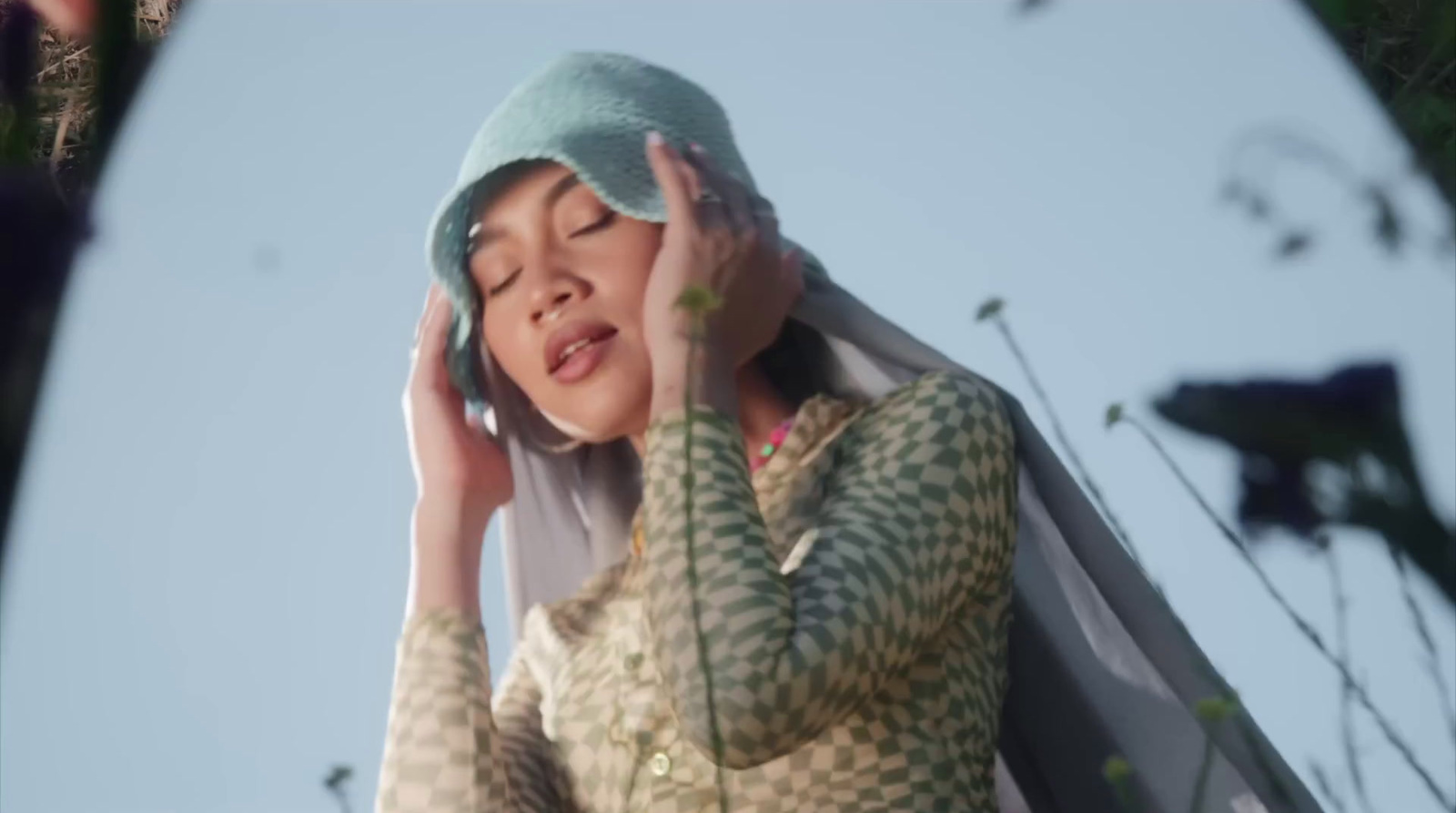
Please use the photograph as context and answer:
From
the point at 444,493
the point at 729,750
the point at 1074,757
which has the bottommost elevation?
the point at 1074,757

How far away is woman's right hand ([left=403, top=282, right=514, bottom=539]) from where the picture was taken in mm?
916

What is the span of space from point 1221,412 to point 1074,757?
54 cm

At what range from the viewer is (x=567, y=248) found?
0.89 m

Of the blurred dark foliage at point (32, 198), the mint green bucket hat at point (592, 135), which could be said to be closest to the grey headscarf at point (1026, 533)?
the mint green bucket hat at point (592, 135)

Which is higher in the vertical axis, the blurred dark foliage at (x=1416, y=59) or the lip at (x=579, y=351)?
the lip at (x=579, y=351)

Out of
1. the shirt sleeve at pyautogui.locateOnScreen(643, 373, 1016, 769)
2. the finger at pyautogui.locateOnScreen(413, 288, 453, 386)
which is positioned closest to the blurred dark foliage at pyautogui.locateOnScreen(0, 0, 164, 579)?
the shirt sleeve at pyautogui.locateOnScreen(643, 373, 1016, 769)

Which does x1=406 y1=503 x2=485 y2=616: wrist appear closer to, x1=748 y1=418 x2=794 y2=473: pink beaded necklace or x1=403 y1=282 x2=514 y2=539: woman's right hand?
x1=403 y1=282 x2=514 y2=539: woman's right hand

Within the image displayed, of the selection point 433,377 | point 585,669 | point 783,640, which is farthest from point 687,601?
point 433,377

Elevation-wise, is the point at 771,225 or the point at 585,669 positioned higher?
the point at 771,225

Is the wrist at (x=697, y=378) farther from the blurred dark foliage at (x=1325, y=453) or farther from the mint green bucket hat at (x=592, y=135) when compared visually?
the blurred dark foliage at (x=1325, y=453)

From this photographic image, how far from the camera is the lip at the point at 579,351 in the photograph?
34.1 inches

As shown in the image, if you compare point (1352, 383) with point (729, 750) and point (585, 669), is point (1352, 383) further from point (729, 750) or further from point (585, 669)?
point (585, 669)

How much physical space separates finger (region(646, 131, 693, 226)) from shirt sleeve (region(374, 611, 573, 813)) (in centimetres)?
23

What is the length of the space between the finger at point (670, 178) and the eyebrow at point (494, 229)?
0.05m
